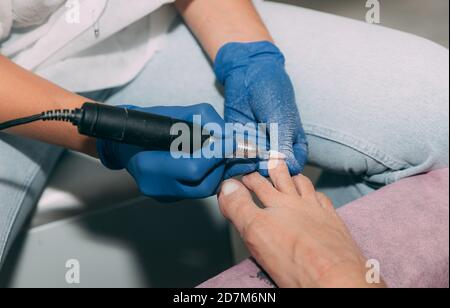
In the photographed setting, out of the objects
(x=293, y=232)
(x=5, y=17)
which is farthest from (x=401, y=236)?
(x=5, y=17)

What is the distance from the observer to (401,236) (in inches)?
22.3

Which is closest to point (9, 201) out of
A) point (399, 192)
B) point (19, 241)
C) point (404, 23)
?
point (19, 241)

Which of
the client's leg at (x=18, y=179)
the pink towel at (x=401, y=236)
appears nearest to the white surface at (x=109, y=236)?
the client's leg at (x=18, y=179)

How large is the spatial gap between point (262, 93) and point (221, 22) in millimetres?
150

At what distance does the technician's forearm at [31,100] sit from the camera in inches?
24.4

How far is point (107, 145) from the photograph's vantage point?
63 cm

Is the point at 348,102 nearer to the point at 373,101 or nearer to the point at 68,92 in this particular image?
A: the point at 373,101

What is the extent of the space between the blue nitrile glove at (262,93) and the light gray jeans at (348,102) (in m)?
0.04

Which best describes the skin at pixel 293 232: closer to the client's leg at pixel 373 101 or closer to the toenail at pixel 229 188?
the toenail at pixel 229 188

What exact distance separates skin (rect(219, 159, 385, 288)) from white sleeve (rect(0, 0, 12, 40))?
36 cm

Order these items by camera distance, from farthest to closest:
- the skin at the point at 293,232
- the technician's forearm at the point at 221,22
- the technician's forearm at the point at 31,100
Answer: the technician's forearm at the point at 221,22
the technician's forearm at the point at 31,100
the skin at the point at 293,232

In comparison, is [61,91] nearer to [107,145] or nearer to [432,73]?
[107,145]
